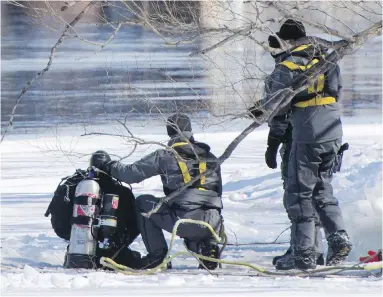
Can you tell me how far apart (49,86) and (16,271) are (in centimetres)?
1497

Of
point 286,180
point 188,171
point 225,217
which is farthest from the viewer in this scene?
point 225,217

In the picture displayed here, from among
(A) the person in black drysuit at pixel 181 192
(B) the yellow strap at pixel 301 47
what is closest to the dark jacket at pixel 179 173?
(A) the person in black drysuit at pixel 181 192

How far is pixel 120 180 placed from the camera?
8.00m

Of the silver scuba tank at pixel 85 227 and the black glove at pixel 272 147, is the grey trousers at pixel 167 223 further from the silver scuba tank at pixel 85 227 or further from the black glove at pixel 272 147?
the black glove at pixel 272 147

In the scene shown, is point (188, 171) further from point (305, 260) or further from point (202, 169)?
point (305, 260)

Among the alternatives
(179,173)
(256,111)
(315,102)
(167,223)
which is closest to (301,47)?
(315,102)

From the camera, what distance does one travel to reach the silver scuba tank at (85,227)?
793 cm

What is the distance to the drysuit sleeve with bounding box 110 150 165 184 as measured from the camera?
789 cm

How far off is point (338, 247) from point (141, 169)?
1.48m

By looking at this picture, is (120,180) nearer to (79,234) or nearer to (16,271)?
(79,234)

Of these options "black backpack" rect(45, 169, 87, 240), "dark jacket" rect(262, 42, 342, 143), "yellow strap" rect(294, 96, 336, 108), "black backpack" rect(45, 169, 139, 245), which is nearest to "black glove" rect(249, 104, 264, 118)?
"dark jacket" rect(262, 42, 342, 143)

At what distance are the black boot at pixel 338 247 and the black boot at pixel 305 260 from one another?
162mm

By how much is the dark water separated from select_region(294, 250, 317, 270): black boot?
6373 mm

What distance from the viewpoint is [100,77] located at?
23.8 meters
